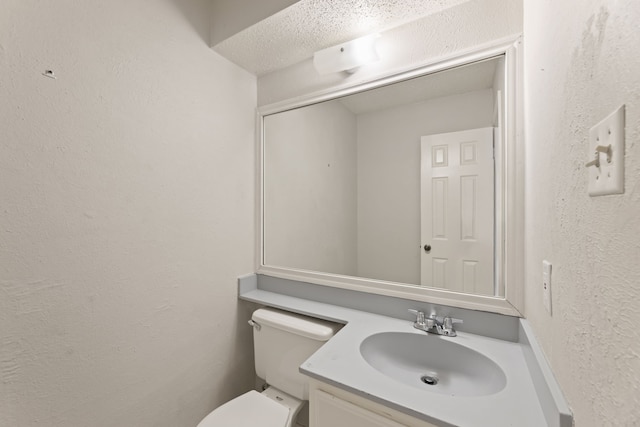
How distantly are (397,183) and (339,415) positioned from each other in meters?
1.00

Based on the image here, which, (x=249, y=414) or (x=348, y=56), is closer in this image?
(x=249, y=414)

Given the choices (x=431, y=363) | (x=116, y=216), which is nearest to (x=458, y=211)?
(x=431, y=363)

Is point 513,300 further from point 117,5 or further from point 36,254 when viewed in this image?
point 117,5

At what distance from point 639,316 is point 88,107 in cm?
148

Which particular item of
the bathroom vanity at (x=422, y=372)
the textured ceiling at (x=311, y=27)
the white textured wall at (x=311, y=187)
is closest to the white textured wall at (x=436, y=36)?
the textured ceiling at (x=311, y=27)

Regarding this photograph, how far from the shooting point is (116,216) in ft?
3.40

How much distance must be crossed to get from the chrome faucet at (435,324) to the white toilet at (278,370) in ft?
1.28

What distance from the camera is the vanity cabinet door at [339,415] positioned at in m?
0.78

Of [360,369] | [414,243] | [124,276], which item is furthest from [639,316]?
[124,276]

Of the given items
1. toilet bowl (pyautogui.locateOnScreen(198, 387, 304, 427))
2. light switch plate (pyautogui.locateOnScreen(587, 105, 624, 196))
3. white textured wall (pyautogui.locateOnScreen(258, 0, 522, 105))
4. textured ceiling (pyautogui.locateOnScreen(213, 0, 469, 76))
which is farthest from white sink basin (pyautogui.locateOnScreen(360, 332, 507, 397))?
textured ceiling (pyautogui.locateOnScreen(213, 0, 469, 76))

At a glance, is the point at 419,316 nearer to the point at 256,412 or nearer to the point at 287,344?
the point at 287,344

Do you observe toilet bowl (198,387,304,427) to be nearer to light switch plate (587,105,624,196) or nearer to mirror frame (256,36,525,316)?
mirror frame (256,36,525,316)

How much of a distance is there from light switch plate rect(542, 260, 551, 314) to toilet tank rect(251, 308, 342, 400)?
0.81 metres

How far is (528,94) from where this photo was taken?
919 mm
